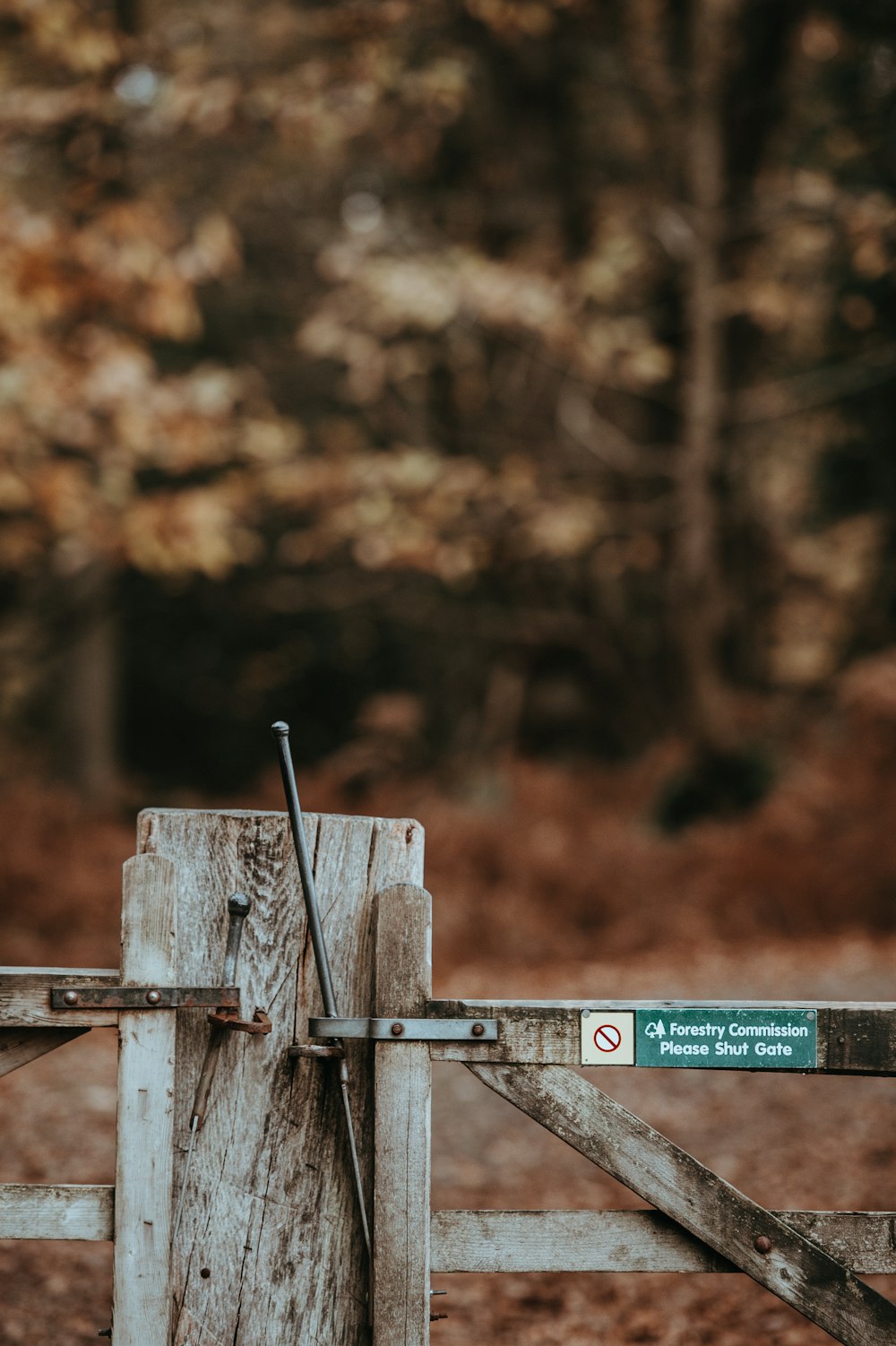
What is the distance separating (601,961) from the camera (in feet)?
34.2

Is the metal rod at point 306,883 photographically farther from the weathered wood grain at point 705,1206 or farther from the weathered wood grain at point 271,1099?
the weathered wood grain at point 705,1206

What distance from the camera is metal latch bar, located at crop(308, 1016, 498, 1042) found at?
2.79 meters

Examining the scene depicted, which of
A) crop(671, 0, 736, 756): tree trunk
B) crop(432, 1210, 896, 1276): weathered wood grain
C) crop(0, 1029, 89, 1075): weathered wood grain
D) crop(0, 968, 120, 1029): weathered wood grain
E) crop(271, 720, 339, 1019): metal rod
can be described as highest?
crop(671, 0, 736, 756): tree trunk

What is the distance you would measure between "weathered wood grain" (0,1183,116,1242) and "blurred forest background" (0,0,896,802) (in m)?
5.66

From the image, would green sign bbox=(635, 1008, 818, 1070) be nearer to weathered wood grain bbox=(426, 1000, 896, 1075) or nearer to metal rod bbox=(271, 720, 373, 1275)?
weathered wood grain bbox=(426, 1000, 896, 1075)

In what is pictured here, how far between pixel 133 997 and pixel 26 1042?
0.92 feet

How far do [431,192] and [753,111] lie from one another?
12.4 feet

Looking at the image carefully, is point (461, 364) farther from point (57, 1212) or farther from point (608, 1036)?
point (57, 1212)

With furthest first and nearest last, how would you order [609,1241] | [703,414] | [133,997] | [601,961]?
[703,414] < [601,961] < [609,1241] < [133,997]

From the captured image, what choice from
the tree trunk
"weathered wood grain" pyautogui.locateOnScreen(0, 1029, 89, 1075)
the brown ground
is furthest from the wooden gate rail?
the tree trunk

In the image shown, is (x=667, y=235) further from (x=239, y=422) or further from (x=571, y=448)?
(x=239, y=422)

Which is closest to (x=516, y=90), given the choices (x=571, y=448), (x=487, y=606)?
(x=571, y=448)

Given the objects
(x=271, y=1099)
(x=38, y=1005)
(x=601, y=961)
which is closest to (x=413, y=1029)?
(x=271, y=1099)

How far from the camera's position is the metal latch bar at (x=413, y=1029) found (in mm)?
2785
